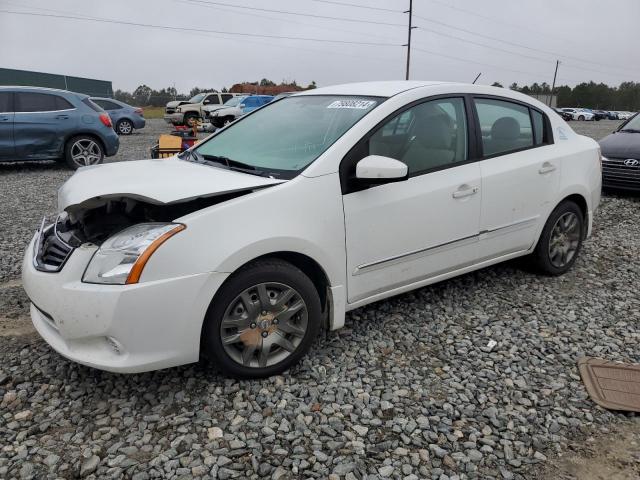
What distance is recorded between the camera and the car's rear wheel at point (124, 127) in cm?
1895

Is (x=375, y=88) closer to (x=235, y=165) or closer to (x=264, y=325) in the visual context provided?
(x=235, y=165)

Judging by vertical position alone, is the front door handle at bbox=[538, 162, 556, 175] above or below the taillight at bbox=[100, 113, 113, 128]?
below

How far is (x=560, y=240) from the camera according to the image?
175 inches

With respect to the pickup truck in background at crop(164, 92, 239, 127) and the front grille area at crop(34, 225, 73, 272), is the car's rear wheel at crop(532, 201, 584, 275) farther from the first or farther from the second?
the pickup truck in background at crop(164, 92, 239, 127)

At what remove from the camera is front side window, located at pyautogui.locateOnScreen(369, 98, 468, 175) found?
129 inches

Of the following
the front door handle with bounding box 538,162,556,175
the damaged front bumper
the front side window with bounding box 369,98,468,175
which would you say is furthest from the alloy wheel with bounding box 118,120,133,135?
the damaged front bumper

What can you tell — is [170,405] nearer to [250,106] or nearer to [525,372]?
[525,372]

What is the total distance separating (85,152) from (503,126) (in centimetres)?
884

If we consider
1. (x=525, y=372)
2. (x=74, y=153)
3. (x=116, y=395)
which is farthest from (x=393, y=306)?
(x=74, y=153)

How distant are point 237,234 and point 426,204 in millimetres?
1335

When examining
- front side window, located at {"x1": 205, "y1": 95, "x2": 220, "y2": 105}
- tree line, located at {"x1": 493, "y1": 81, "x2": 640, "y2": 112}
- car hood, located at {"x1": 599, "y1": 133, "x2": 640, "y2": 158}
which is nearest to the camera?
car hood, located at {"x1": 599, "y1": 133, "x2": 640, "y2": 158}

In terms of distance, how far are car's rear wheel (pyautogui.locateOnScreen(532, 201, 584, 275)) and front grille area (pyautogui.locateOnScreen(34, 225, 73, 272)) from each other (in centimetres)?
357

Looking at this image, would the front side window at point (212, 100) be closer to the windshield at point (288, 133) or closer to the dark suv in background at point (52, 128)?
the dark suv in background at point (52, 128)

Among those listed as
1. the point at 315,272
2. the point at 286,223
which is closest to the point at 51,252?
the point at 286,223
